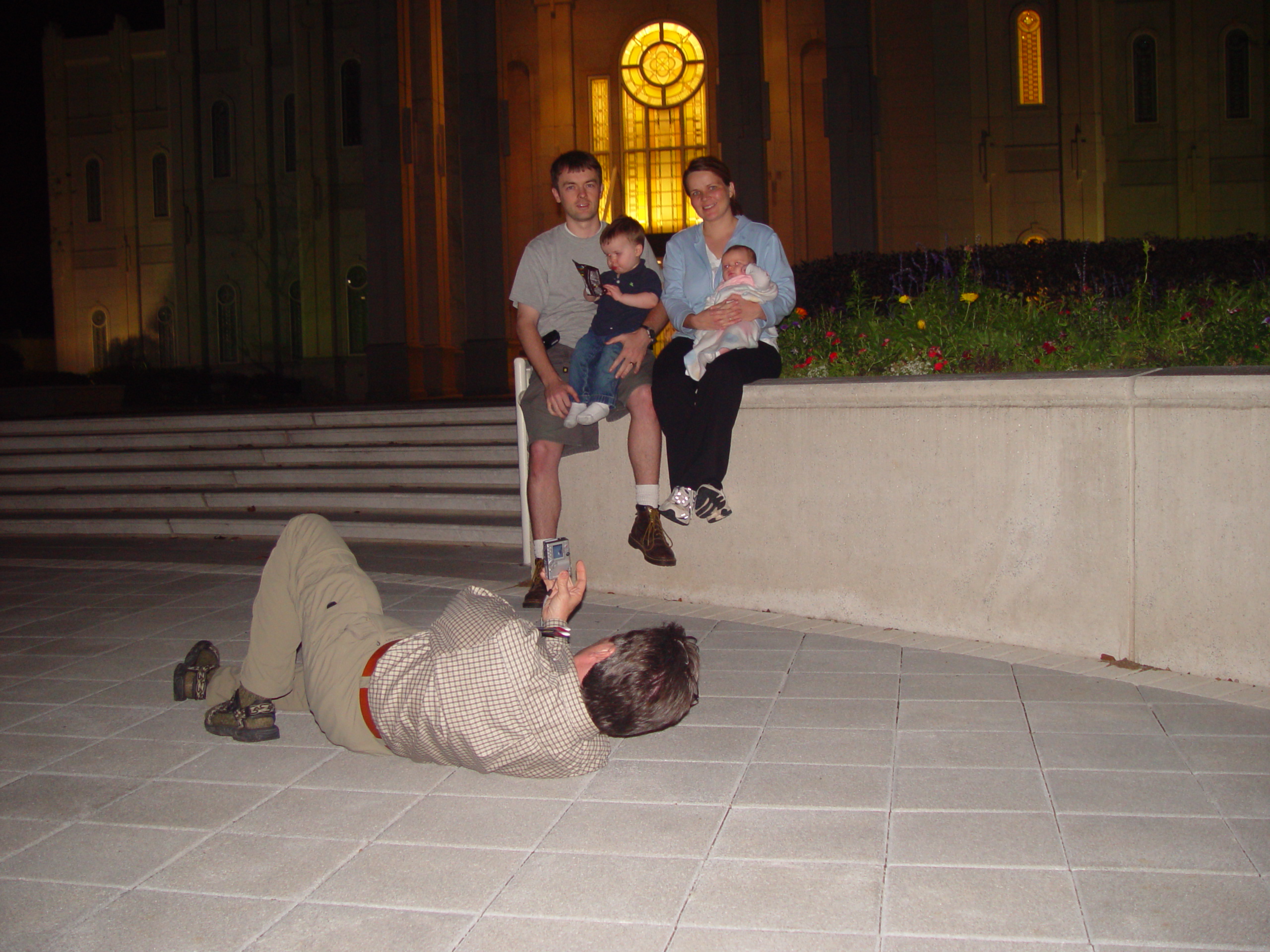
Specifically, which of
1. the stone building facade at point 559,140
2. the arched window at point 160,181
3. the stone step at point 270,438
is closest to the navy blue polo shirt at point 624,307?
the stone step at point 270,438

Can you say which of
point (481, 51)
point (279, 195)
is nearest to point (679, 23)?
point (481, 51)

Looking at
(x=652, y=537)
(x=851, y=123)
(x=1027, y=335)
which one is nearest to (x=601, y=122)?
(x=851, y=123)

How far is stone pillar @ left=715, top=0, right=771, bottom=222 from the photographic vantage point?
1738 centimetres

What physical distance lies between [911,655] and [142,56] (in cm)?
3525

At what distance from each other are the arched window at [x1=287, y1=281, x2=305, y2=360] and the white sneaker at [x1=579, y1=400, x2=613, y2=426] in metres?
24.2

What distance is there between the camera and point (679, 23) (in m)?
23.0

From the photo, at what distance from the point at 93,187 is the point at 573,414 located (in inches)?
1314

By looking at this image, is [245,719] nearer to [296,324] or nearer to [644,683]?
[644,683]

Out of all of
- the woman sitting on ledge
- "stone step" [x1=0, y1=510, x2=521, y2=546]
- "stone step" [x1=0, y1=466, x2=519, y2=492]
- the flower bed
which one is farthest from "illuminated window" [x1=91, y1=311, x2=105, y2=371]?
the woman sitting on ledge

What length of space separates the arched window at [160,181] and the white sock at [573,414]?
30851mm

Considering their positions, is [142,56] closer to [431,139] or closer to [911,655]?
[431,139]

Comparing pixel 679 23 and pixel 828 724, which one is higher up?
pixel 679 23

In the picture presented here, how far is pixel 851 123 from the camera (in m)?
17.8

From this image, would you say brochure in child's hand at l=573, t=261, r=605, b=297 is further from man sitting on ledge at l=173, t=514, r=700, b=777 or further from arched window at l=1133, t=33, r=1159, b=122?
arched window at l=1133, t=33, r=1159, b=122
